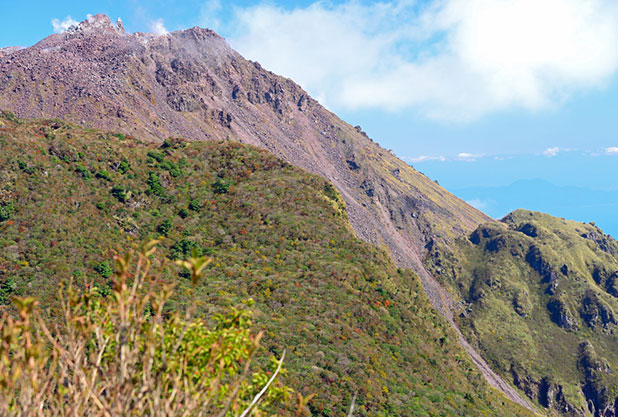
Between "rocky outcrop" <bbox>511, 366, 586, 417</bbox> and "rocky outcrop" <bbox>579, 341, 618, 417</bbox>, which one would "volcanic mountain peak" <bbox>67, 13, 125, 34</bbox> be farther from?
"rocky outcrop" <bbox>579, 341, 618, 417</bbox>

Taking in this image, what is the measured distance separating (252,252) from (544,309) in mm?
148380

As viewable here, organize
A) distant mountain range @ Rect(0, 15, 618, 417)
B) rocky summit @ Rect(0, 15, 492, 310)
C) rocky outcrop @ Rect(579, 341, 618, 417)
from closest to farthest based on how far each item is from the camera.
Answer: distant mountain range @ Rect(0, 15, 618, 417) < rocky outcrop @ Rect(579, 341, 618, 417) < rocky summit @ Rect(0, 15, 492, 310)

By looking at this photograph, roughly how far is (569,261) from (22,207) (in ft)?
668

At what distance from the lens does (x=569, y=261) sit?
168 m

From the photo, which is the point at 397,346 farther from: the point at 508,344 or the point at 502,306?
the point at 502,306

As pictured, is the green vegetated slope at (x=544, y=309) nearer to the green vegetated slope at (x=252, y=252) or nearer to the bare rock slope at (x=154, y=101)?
the bare rock slope at (x=154, y=101)

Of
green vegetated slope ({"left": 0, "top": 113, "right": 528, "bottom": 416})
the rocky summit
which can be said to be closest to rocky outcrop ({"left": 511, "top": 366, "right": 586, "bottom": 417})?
the rocky summit

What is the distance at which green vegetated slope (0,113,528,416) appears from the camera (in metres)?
38.1

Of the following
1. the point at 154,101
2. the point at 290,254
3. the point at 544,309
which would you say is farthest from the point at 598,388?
the point at 154,101

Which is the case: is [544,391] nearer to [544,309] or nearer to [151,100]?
[544,309]

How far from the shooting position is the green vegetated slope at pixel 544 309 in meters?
121

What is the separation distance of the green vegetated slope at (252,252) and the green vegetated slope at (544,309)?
85.7 meters

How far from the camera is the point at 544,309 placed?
5901 inches

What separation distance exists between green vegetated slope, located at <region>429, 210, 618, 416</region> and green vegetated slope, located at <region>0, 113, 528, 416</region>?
281 ft
